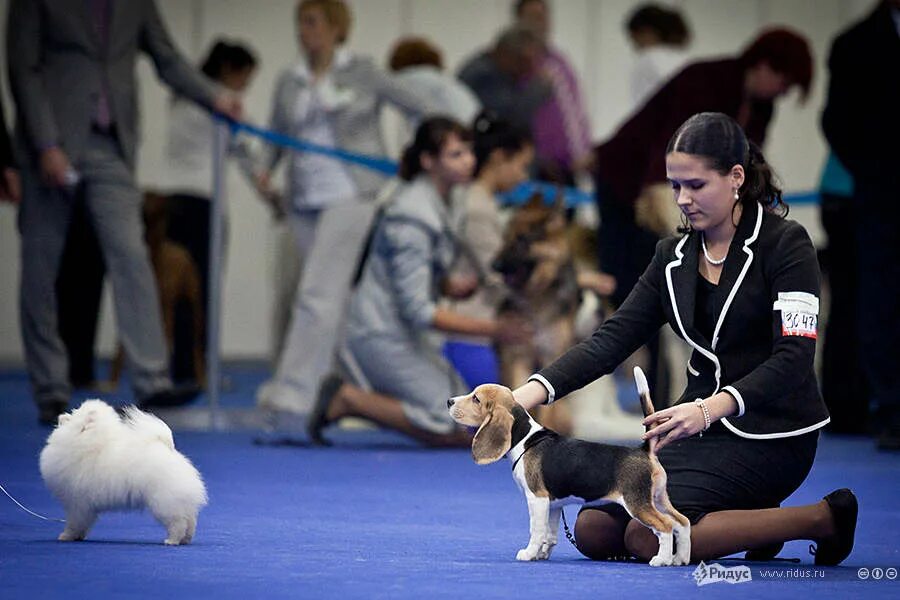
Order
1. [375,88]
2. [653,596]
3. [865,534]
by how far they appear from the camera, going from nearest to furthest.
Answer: [653,596] < [865,534] < [375,88]

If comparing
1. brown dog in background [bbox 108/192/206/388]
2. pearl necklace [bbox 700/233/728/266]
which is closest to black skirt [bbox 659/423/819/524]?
pearl necklace [bbox 700/233/728/266]

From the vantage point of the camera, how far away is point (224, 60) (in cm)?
Result: 940

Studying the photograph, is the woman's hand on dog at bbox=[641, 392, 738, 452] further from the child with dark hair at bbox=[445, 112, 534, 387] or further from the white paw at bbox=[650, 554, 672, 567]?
the child with dark hair at bbox=[445, 112, 534, 387]

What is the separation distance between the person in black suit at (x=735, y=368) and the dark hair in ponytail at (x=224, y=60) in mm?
6014

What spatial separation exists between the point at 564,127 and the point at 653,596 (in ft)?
20.2

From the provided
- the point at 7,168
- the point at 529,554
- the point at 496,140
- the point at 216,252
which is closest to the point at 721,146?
the point at 529,554

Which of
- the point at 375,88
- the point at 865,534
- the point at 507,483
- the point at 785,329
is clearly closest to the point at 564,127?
the point at 375,88

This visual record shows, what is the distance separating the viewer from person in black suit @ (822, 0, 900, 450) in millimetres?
6621

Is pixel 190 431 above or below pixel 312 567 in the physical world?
below

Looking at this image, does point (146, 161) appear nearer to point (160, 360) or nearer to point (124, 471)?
point (160, 360)

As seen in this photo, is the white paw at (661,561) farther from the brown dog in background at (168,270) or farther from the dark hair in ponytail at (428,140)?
the brown dog in background at (168,270)

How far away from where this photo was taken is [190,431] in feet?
23.2

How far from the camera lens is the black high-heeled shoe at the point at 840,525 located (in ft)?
11.5

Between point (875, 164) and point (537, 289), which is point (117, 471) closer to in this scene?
point (537, 289)
